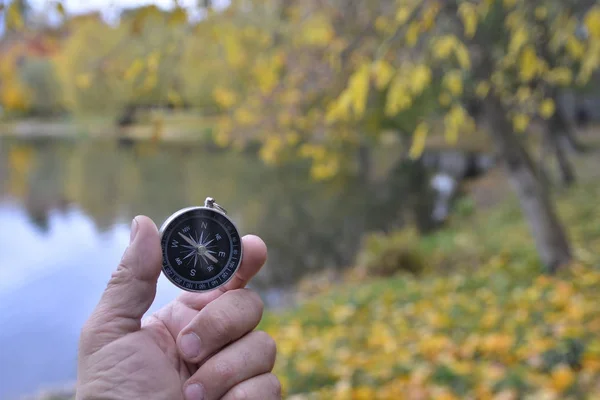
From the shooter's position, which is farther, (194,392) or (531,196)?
(531,196)

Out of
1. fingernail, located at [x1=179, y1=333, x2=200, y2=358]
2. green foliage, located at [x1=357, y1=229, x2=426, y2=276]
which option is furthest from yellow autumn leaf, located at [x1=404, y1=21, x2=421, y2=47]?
green foliage, located at [x1=357, y1=229, x2=426, y2=276]

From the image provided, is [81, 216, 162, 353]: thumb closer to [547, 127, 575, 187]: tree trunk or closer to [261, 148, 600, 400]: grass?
[261, 148, 600, 400]: grass

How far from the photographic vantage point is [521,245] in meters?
8.49

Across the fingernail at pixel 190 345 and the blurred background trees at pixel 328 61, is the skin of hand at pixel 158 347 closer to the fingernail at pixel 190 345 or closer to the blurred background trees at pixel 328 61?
the fingernail at pixel 190 345

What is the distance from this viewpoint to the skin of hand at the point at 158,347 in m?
1.38

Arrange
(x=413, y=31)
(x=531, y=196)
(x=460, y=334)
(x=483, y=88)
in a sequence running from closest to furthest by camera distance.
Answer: (x=413, y=31), (x=460, y=334), (x=483, y=88), (x=531, y=196)

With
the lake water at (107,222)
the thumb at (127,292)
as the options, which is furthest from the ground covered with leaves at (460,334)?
the thumb at (127,292)

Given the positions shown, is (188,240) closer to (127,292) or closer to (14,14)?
(127,292)

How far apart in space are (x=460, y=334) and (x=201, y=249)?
376 cm

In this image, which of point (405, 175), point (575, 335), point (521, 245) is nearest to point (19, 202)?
point (405, 175)

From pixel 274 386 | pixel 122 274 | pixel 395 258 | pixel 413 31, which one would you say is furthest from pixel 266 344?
pixel 395 258

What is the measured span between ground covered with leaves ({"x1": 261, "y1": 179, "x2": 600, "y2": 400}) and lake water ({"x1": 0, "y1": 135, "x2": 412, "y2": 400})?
153 cm

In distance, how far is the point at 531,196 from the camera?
666cm

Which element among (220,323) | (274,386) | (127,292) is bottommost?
(274,386)
